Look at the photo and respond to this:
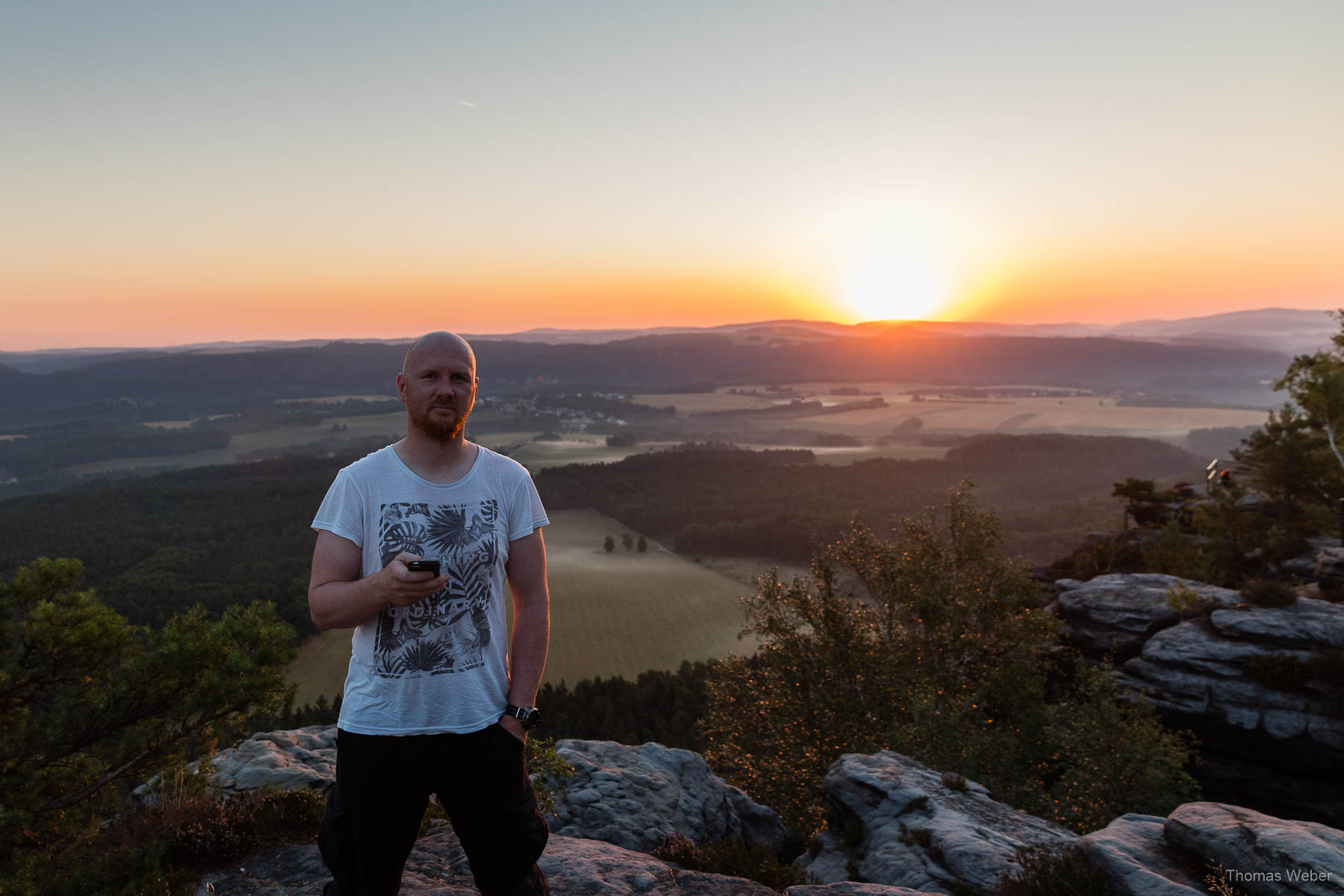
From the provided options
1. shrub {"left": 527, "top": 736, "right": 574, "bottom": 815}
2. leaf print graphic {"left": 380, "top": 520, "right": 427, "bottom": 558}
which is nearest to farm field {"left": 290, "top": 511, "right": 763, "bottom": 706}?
shrub {"left": 527, "top": 736, "right": 574, "bottom": 815}

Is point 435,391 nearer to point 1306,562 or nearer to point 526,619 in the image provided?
point 526,619

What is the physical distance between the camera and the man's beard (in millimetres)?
4691

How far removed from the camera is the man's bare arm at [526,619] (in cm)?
502

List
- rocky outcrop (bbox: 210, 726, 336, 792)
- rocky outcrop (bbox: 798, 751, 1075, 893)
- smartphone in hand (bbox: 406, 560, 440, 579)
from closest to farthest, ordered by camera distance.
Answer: smartphone in hand (bbox: 406, 560, 440, 579) → rocky outcrop (bbox: 798, 751, 1075, 893) → rocky outcrop (bbox: 210, 726, 336, 792)

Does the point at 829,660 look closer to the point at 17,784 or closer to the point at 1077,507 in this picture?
the point at 17,784

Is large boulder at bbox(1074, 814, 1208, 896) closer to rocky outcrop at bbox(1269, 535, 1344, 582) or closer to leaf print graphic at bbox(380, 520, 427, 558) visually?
leaf print graphic at bbox(380, 520, 427, 558)

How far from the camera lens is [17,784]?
11047mm

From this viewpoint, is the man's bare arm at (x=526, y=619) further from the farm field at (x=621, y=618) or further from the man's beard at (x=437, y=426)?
the farm field at (x=621, y=618)

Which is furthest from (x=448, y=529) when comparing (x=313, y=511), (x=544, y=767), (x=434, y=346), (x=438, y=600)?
(x=313, y=511)

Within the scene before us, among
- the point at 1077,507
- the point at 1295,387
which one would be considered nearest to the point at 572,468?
the point at 1077,507

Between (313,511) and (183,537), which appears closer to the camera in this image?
(183,537)

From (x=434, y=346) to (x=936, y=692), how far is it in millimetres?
27194

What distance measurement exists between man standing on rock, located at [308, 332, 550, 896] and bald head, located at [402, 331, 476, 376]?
0.01 metres

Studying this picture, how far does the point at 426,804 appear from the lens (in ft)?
15.6
